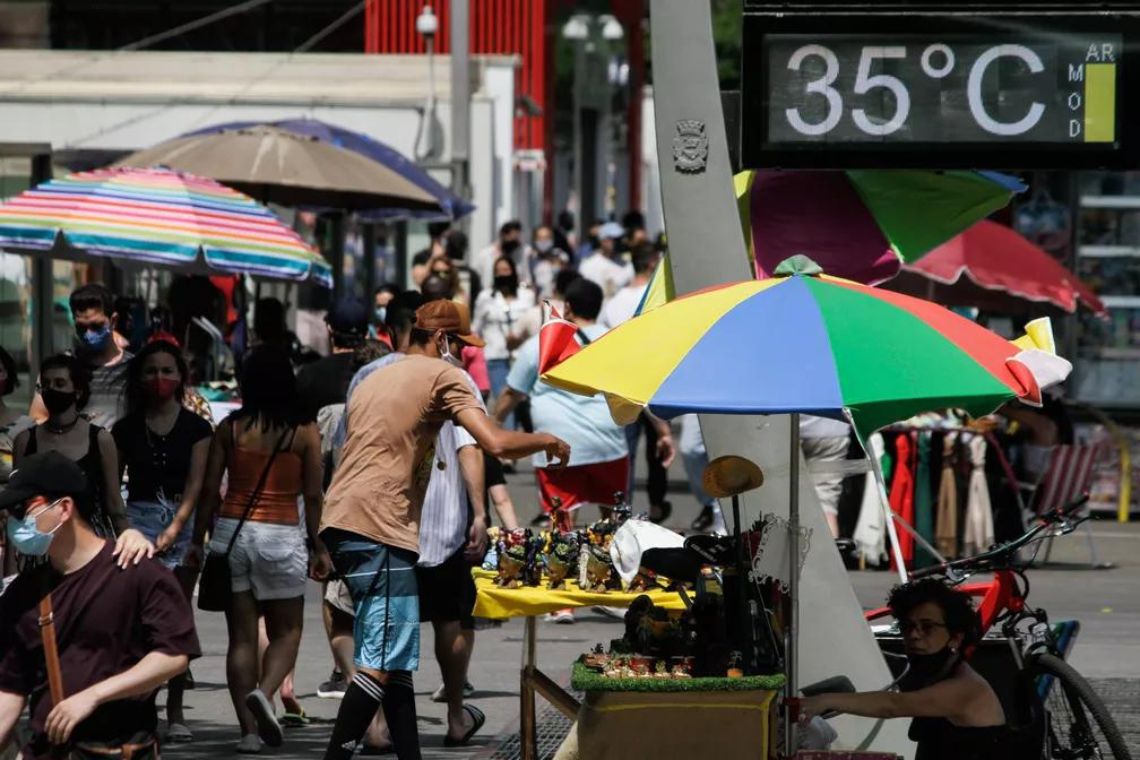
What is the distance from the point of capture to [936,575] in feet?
26.0

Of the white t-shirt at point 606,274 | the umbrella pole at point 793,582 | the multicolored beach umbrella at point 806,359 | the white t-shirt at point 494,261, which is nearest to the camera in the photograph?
the multicolored beach umbrella at point 806,359

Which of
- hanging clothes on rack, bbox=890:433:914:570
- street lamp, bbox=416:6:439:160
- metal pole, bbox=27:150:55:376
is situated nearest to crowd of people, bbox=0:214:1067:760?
hanging clothes on rack, bbox=890:433:914:570

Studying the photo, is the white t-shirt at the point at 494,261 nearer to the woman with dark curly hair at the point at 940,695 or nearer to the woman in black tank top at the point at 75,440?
the woman in black tank top at the point at 75,440

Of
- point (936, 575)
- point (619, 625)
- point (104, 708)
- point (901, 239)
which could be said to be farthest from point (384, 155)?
point (104, 708)

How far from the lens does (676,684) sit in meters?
6.68

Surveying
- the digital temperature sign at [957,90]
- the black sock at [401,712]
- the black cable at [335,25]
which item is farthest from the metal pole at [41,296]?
the black cable at [335,25]

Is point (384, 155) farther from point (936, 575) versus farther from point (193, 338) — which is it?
point (936, 575)

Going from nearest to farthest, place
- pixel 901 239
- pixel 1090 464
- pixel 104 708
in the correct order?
1. pixel 104 708
2. pixel 901 239
3. pixel 1090 464

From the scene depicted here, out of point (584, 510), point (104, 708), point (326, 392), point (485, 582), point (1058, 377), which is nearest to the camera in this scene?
point (104, 708)

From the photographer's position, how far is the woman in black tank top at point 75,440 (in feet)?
29.1

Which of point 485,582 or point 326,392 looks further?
point 326,392

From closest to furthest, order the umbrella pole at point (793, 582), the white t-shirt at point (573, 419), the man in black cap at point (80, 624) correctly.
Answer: the man in black cap at point (80, 624) < the umbrella pole at point (793, 582) < the white t-shirt at point (573, 419)

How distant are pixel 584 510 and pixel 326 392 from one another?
670cm

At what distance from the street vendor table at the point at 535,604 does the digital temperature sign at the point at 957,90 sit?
1653mm
